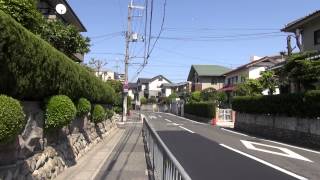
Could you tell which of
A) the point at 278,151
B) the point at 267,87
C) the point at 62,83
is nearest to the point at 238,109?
the point at 267,87

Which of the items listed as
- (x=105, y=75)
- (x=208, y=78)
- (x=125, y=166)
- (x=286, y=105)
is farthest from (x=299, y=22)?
(x=105, y=75)

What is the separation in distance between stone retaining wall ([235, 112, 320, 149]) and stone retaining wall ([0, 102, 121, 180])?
42.4 feet

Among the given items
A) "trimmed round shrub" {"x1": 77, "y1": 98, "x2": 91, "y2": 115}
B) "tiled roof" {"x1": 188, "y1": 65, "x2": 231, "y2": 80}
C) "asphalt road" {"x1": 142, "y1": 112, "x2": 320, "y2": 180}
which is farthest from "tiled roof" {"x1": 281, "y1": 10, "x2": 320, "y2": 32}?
"tiled roof" {"x1": 188, "y1": 65, "x2": 231, "y2": 80}

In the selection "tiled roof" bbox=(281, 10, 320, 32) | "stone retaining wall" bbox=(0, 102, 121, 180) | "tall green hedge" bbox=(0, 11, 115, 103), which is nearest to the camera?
"tall green hedge" bbox=(0, 11, 115, 103)

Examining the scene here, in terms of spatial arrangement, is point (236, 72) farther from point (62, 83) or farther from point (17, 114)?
point (17, 114)

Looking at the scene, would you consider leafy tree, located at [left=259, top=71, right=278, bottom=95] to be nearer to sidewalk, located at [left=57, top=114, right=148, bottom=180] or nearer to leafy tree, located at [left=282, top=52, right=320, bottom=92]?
leafy tree, located at [left=282, top=52, right=320, bottom=92]

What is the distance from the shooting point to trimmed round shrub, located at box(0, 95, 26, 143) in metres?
6.68

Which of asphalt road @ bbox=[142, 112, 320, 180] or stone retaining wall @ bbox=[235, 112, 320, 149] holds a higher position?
stone retaining wall @ bbox=[235, 112, 320, 149]

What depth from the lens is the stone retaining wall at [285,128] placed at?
23.8 metres

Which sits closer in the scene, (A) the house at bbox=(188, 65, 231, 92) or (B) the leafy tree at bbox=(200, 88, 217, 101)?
(B) the leafy tree at bbox=(200, 88, 217, 101)

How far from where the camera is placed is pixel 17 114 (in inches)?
279

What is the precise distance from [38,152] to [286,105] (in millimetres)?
19723

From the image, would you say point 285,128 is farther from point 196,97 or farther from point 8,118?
point 196,97

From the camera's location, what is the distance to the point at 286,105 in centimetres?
2741
